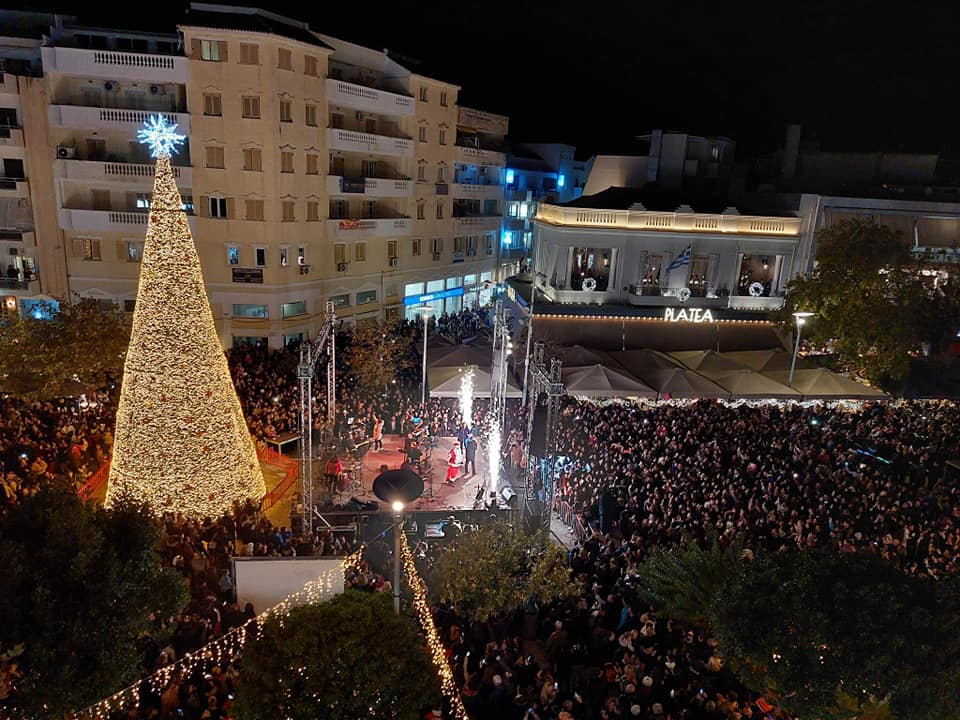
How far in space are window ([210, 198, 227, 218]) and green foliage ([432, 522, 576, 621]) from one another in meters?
22.2

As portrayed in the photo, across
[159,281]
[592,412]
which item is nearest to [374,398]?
[592,412]

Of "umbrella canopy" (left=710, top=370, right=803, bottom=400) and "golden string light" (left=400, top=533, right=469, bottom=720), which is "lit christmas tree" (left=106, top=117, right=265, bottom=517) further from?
"umbrella canopy" (left=710, top=370, right=803, bottom=400)

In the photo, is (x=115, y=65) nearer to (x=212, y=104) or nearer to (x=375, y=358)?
(x=212, y=104)

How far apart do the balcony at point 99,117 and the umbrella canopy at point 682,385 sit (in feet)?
72.0

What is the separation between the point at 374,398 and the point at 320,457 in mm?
4906

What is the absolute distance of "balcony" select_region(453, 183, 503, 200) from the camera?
1672 inches

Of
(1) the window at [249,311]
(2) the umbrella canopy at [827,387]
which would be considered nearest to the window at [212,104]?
(1) the window at [249,311]

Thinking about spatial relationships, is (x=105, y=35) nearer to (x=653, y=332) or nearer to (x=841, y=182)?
(x=653, y=332)

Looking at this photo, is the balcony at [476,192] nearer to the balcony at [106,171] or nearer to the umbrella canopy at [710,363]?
the balcony at [106,171]

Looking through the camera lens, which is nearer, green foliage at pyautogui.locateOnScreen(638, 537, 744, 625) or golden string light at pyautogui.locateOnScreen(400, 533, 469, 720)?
golden string light at pyautogui.locateOnScreen(400, 533, 469, 720)

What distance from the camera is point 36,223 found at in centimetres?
3025

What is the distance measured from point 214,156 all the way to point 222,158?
34 cm

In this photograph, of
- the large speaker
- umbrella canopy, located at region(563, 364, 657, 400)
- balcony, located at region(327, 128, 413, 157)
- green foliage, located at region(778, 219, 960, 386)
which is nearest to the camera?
the large speaker

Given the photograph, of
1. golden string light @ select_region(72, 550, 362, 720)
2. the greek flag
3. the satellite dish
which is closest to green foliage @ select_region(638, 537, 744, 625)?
the satellite dish
